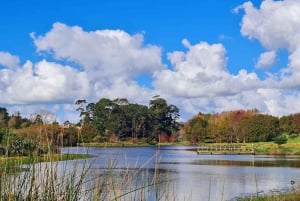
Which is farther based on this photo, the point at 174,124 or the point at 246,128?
the point at 174,124

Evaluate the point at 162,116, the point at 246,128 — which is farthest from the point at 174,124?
the point at 246,128

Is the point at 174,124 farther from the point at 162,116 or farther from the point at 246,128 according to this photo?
the point at 246,128

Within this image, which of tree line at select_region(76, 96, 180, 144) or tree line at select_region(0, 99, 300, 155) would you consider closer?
tree line at select_region(0, 99, 300, 155)

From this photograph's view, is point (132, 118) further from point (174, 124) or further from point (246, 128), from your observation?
point (246, 128)

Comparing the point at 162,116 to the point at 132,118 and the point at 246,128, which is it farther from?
the point at 246,128

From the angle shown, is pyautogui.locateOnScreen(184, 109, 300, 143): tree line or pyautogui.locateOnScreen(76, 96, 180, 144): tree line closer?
pyautogui.locateOnScreen(184, 109, 300, 143): tree line

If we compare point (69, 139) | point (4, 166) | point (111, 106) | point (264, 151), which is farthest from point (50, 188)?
point (111, 106)

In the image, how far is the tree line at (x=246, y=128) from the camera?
83.0 metres

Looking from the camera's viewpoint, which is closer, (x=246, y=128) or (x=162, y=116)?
(x=246, y=128)

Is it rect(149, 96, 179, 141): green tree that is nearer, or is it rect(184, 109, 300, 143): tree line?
rect(184, 109, 300, 143): tree line

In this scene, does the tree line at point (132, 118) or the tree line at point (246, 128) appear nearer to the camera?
the tree line at point (246, 128)

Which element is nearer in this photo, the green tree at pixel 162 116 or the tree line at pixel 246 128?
the tree line at pixel 246 128

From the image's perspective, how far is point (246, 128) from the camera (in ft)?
281

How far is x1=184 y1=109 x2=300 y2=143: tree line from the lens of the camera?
3268 inches
